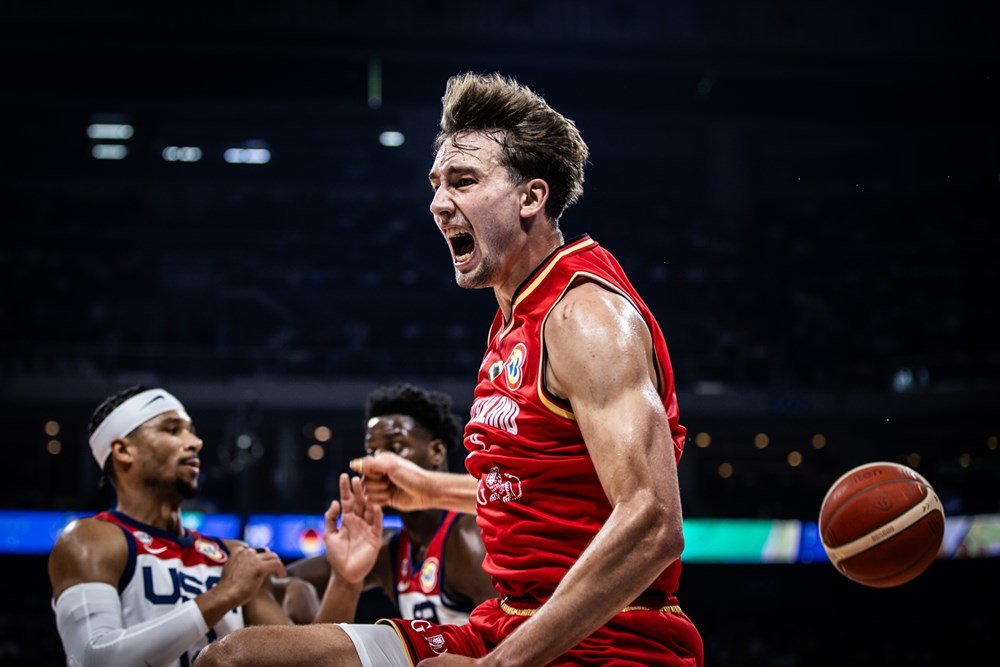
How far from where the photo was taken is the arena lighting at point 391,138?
2317 centimetres

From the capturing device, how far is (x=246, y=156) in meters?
23.3

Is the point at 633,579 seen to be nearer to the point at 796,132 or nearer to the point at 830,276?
the point at 830,276

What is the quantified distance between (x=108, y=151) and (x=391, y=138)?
6778mm

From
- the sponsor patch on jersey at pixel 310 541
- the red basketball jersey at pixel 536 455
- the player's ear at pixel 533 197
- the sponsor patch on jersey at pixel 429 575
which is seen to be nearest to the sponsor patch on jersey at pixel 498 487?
the red basketball jersey at pixel 536 455

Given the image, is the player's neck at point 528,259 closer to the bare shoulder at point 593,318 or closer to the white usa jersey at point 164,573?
the bare shoulder at point 593,318

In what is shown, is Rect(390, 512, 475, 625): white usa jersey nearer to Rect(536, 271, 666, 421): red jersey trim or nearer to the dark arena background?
Rect(536, 271, 666, 421): red jersey trim

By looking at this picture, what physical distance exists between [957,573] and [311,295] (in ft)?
44.5

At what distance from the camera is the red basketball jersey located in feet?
7.16

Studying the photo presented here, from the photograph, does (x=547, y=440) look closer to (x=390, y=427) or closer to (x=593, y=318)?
(x=593, y=318)

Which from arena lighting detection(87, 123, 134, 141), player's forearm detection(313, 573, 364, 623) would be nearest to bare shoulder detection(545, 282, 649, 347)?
player's forearm detection(313, 573, 364, 623)

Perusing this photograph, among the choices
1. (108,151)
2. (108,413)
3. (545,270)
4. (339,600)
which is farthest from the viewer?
(108,151)

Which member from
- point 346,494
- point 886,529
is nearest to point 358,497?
point 346,494

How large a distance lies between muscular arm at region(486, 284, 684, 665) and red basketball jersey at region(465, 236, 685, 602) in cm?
12

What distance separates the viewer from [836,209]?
873 inches
